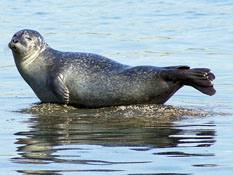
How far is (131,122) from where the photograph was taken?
7.97m

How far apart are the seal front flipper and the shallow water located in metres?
0.11

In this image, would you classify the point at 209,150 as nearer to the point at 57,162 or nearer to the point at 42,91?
the point at 57,162

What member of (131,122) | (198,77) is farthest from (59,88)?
(198,77)

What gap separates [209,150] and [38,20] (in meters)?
13.7

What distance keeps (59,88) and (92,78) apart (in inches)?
16.0

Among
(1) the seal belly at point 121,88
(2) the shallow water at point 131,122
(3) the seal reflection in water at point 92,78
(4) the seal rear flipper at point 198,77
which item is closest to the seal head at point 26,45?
(3) the seal reflection in water at point 92,78

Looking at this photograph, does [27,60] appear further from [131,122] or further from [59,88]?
[131,122]

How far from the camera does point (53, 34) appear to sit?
1681 cm

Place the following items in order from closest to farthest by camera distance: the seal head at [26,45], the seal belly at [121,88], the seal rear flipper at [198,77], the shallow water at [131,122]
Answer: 1. the shallow water at [131,122]
2. the seal rear flipper at [198,77]
3. the seal belly at [121,88]
4. the seal head at [26,45]

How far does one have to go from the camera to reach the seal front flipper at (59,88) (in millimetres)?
9008

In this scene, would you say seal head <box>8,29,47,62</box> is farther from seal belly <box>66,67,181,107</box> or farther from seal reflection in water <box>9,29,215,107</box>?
seal belly <box>66,67,181,107</box>

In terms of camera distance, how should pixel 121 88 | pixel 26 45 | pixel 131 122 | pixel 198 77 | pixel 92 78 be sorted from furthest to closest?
pixel 26 45
pixel 92 78
pixel 121 88
pixel 198 77
pixel 131 122

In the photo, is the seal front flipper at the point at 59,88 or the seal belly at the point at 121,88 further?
the seal front flipper at the point at 59,88

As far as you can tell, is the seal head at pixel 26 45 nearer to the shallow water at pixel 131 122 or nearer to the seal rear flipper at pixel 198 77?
the shallow water at pixel 131 122
